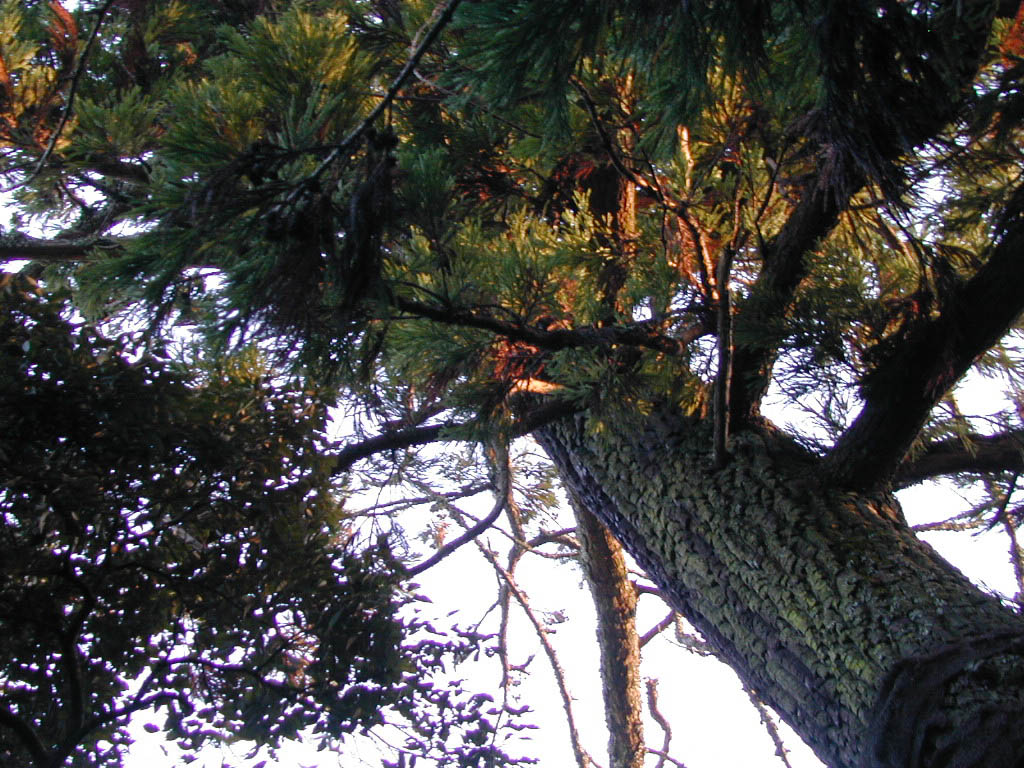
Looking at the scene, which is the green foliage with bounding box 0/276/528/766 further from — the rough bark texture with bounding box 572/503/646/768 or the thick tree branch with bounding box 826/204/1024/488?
the rough bark texture with bounding box 572/503/646/768

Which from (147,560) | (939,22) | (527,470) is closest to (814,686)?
(939,22)

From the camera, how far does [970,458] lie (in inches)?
83.4

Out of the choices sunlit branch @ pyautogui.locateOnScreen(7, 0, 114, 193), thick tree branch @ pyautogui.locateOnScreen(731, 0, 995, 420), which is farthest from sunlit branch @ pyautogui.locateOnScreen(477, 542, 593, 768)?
sunlit branch @ pyautogui.locateOnScreen(7, 0, 114, 193)

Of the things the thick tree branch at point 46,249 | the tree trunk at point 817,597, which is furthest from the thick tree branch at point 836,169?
the thick tree branch at point 46,249

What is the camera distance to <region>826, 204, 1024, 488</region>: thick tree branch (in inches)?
58.2

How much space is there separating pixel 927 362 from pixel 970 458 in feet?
2.36

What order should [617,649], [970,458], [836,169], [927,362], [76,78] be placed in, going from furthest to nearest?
[617,649] → [970,458] → [927,362] → [76,78] → [836,169]

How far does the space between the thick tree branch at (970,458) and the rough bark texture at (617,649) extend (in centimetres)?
155

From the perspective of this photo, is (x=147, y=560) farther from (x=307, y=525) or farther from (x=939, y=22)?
(x=939, y=22)

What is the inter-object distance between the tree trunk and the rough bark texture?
1.48 metres

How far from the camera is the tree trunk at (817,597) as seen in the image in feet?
4.13

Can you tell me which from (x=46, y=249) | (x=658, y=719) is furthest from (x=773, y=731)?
(x=46, y=249)

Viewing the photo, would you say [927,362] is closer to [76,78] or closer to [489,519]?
[76,78]

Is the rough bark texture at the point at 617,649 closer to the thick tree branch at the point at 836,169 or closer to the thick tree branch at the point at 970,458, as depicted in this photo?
the thick tree branch at the point at 970,458
